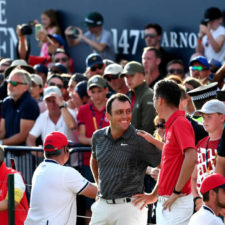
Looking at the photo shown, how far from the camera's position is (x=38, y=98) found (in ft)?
39.7

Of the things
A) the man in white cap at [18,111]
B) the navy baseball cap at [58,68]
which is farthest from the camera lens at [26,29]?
the man in white cap at [18,111]

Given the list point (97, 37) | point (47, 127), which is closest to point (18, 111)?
point (47, 127)

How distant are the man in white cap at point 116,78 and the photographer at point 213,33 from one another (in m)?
1.94

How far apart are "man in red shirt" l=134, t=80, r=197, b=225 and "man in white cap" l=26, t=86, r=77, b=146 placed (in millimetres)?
3187

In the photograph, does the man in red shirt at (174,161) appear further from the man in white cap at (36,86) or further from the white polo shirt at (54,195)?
the man in white cap at (36,86)

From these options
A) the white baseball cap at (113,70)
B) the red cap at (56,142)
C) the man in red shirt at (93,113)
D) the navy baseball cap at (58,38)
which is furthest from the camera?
the navy baseball cap at (58,38)

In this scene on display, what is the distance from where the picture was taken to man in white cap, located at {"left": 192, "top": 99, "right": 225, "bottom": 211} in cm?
744

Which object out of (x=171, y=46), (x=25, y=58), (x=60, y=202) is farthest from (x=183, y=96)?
(x=25, y=58)

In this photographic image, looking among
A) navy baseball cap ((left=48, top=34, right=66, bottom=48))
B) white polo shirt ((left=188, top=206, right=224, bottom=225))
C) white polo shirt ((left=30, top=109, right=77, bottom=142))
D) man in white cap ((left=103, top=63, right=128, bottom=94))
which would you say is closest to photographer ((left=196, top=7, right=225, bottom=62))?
man in white cap ((left=103, top=63, right=128, bottom=94))

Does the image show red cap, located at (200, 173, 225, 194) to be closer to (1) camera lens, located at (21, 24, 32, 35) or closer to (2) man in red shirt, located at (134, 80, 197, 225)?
(2) man in red shirt, located at (134, 80, 197, 225)

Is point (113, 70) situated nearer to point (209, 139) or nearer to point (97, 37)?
point (97, 37)

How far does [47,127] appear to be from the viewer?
1059 cm

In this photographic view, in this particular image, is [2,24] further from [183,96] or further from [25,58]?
[183,96]

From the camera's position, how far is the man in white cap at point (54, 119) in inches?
408
